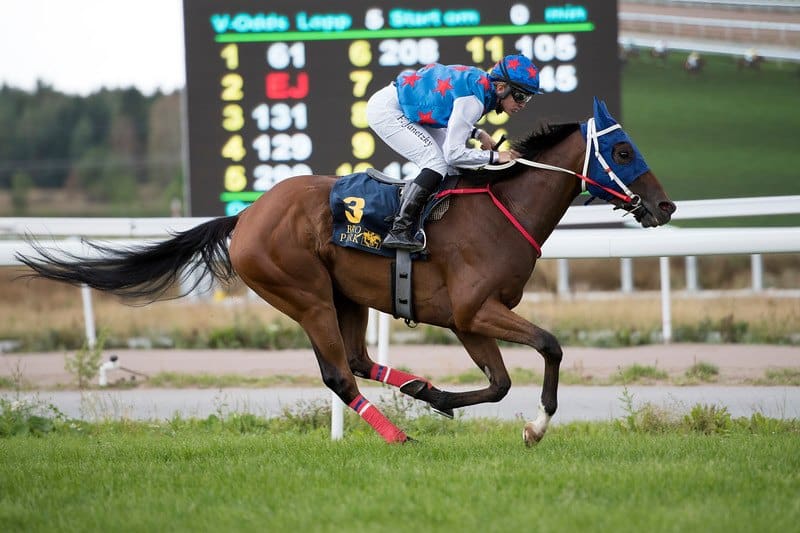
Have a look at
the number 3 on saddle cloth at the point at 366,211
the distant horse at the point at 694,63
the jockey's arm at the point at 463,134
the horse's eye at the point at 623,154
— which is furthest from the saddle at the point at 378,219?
the distant horse at the point at 694,63

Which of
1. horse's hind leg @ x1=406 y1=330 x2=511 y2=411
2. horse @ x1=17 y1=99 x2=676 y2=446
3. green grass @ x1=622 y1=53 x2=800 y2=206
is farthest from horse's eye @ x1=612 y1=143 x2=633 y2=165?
green grass @ x1=622 y1=53 x2=800 y2=206

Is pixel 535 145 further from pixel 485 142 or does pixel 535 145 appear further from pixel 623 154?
pixel 623 154

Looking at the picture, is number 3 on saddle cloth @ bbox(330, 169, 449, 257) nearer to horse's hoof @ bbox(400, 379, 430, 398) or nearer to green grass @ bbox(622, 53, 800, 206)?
horse's hoof @ bbox(400, 379, 430, 398)

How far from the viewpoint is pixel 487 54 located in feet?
28.4

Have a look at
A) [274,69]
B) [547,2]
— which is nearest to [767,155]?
[547,2]

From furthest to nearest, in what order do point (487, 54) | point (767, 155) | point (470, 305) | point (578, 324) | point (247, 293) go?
point (767, 155) < point (247, 293) < point (578, 324) < point (487, 54) < point (470, 305)

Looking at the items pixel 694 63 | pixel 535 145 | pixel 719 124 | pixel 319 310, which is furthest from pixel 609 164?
pixel 694 63

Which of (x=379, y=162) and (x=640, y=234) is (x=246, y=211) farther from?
(x=379, y=162)

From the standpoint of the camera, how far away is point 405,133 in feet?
18.5

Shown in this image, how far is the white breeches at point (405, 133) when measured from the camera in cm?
554

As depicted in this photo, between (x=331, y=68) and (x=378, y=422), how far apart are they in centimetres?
416

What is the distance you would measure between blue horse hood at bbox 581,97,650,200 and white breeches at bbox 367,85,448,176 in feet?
2.44

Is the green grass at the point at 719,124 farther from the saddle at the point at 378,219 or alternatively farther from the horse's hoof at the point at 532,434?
the horse's hoof at the point at 532,434

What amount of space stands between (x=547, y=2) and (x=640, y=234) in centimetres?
308
